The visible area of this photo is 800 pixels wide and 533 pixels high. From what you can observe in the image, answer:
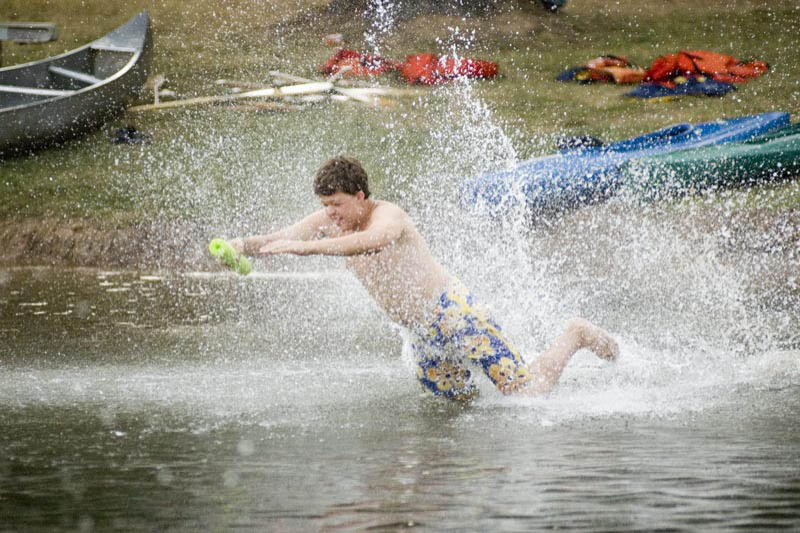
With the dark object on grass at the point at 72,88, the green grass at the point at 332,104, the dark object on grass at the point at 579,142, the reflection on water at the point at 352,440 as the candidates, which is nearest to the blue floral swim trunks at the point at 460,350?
the reflection on water at the point at 352,440

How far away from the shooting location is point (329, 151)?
1792cm

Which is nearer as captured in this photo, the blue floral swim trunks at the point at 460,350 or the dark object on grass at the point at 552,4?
the blue floral swim trunks at the point at 460,350

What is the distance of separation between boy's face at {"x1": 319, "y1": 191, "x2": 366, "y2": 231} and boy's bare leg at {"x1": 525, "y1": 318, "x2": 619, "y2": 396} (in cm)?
120

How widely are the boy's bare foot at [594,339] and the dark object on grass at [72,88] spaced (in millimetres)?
11444

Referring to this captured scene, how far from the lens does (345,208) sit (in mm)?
6105

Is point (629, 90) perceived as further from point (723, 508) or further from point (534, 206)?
point (723, 508)

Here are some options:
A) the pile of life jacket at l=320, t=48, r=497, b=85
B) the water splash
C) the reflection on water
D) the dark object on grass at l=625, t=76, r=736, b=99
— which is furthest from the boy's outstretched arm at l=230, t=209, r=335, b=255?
the water splash

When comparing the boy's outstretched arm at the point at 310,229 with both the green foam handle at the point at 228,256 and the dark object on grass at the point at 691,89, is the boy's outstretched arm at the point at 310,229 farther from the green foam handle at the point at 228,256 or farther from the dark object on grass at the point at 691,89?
the dark object on grass at the point at 691,89

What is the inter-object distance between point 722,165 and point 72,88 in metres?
10.7

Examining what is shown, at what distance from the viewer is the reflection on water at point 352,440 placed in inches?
169

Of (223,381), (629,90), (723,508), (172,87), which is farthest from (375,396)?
(172,87)

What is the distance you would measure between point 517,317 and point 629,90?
11.7 metres

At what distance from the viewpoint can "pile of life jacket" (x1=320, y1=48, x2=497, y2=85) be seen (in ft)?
67.6

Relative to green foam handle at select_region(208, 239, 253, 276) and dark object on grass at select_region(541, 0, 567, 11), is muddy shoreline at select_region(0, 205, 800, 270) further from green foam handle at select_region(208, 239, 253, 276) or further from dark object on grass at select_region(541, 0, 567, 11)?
dark object on grass at select_region(541, 0, 567, 11)
